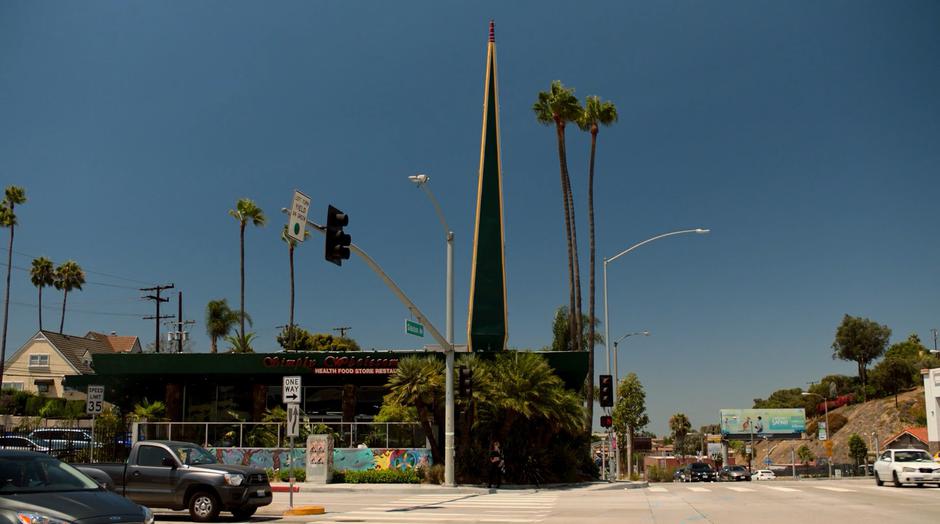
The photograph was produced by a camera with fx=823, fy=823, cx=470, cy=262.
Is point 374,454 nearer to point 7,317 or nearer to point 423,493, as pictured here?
point 423,493

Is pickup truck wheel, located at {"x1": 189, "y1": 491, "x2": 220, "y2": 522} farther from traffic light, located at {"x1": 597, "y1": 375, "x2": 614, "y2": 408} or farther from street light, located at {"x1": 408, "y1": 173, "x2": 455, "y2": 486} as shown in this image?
traffic light, located at {"x1": 597, "y1": 375, "x2": 614, "y2": 408}

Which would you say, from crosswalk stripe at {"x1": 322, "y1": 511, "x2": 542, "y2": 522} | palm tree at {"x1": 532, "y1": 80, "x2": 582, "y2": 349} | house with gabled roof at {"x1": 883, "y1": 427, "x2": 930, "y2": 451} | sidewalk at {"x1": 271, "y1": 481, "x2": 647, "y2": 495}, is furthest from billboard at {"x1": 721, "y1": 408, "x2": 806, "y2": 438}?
crosswalk stripe at {"x1": 322, "y1": 511, "x2": 542, "y2": 522}

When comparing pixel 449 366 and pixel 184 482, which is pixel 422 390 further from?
pixel 184 482

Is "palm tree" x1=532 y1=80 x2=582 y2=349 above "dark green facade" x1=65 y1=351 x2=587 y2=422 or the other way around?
above

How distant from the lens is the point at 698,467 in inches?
2296

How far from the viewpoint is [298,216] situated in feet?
61.5

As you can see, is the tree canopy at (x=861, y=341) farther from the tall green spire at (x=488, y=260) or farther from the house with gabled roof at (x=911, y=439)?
the tall green spire at (x=488, y=260)

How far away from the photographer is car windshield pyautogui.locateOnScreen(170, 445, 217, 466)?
59.2 feet

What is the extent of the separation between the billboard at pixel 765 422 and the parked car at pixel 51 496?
107 meters

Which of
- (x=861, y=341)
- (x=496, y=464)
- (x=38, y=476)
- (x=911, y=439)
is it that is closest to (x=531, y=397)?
(x=496, y=464)

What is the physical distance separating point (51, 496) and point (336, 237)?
981cm

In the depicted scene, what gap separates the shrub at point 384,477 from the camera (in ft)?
105

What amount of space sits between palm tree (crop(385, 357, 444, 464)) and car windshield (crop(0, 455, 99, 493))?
2054 centimetres

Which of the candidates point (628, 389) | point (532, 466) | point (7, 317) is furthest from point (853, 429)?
point (7, 317)
